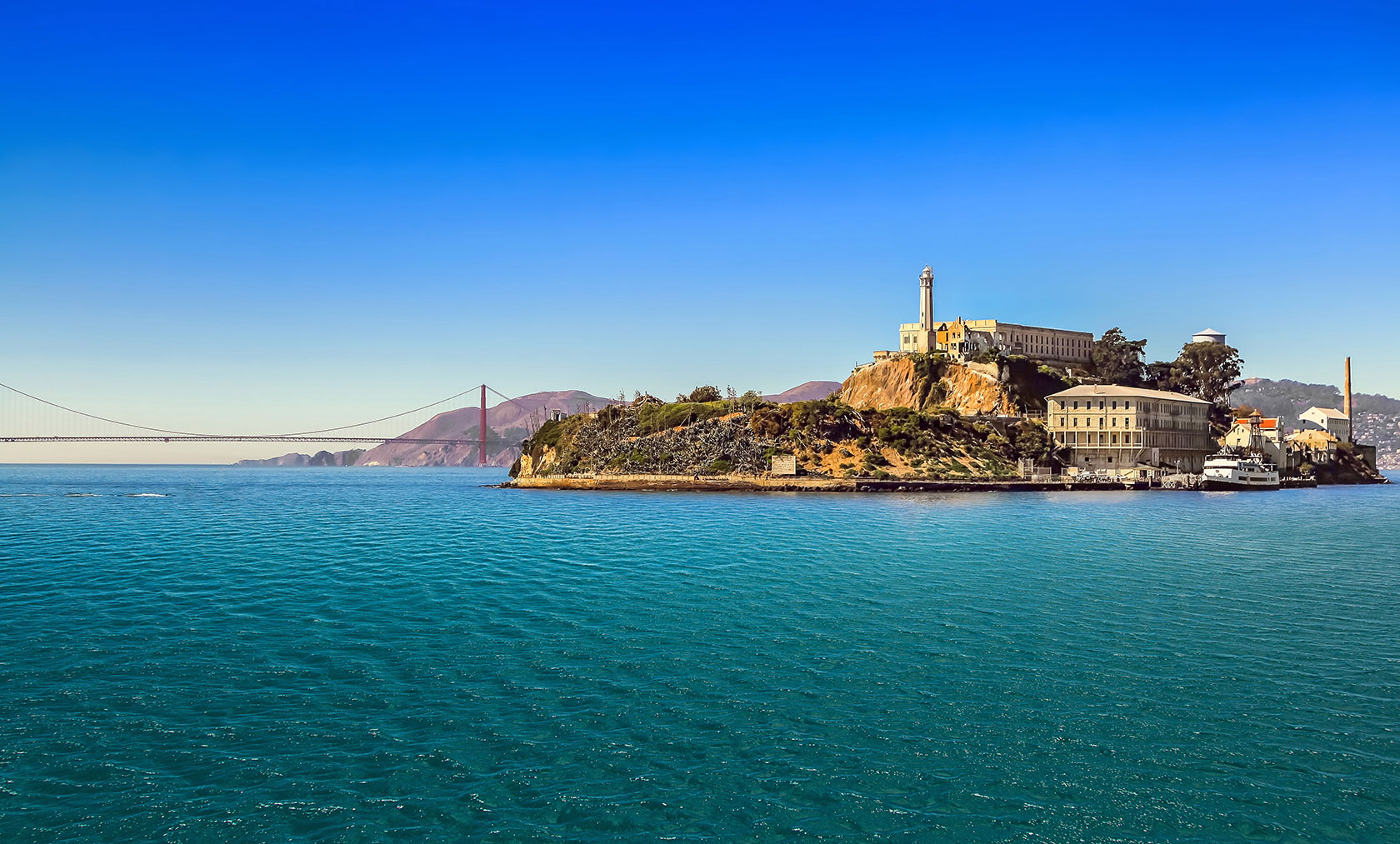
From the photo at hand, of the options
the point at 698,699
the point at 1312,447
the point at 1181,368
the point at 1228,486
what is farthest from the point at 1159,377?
the point at 698,699

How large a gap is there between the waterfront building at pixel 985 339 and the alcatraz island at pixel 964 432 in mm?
435

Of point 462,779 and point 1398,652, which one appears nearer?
point 462,779

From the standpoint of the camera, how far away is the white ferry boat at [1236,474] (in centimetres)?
12456

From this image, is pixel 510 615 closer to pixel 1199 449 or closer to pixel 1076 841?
pixel 1076 841

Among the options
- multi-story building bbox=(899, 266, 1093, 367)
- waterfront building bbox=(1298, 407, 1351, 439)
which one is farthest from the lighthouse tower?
waterfront building bbox=(1298, 407, 1351, 439)

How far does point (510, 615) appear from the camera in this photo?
28.5 metres

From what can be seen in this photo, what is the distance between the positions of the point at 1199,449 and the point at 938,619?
5336 inches

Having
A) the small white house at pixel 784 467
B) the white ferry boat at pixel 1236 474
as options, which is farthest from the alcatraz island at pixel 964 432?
the white ferry boat at pixel 1236 474

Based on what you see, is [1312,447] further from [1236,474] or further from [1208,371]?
[1236,474]

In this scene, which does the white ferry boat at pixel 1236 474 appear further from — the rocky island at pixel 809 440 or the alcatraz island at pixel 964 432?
the rocky island at pixel 809 440

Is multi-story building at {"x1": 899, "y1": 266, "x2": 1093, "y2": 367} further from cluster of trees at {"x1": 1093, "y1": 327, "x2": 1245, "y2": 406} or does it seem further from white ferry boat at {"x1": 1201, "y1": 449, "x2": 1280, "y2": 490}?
white ferry boat at {"x1": 1201, "y1": 449, "x2": 1280, "y2": 490}

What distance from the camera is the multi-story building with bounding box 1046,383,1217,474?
130 m

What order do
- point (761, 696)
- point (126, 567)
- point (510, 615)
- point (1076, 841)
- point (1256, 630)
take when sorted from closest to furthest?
point (1076, 841), point (761, 696), point (1256, 630), point (510, 615), point (126, 567)

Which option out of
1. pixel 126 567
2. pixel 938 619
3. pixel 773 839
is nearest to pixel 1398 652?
pixel 938 619
